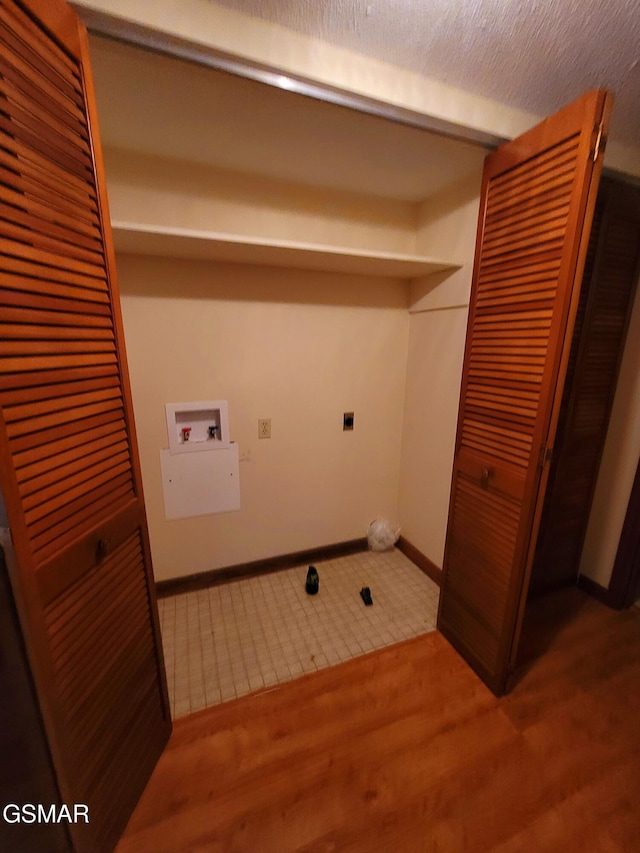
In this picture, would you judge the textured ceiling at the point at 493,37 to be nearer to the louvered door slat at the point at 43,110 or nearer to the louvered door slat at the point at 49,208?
the louvered door slat at the point at 43,110

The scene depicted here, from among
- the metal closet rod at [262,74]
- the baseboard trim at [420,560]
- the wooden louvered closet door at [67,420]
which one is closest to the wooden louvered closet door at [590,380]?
the baseboard trim at [420,560]

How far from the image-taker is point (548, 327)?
3.71ft

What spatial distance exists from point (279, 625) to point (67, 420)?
4.96ft

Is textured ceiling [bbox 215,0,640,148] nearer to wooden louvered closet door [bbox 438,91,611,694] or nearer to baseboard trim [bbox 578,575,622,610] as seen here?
wooden louvered closet door [bbox 438,91,611,694]

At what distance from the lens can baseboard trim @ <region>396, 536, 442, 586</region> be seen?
2.14 metres

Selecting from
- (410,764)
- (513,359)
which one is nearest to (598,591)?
(410,764)

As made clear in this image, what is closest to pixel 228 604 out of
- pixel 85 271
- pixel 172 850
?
pixel 172 850

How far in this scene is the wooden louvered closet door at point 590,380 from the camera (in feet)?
5.40

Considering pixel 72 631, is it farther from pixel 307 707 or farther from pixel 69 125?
pixel 69 125

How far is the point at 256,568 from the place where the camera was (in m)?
2.22

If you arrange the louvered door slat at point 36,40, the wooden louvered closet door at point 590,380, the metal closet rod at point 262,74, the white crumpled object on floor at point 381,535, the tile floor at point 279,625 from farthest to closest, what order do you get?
the white crumpled object on floor at point 381,535 → the wooden louvered closet door at point 590,380 → the tile floor at point 279,625 → the metal closet rod at point 262,74 → the louvered door slat at point 36,40

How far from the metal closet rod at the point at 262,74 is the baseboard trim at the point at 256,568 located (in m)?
2.26

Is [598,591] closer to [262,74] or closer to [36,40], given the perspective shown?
[262,74]

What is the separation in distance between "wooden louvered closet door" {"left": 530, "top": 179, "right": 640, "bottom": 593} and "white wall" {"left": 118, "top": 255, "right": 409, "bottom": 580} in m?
0.92
